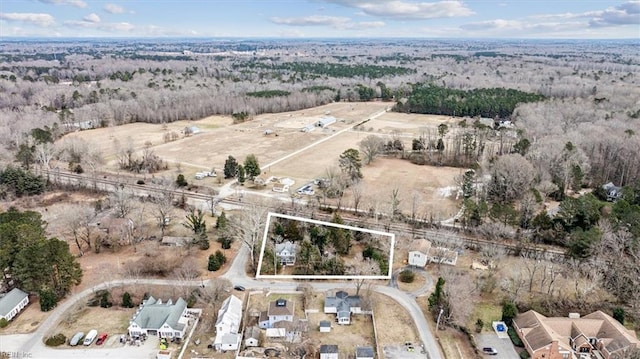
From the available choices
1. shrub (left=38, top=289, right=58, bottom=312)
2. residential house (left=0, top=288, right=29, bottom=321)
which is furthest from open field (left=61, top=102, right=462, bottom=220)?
Result: residential house (left=0, top=288, right=29, bottom=321)

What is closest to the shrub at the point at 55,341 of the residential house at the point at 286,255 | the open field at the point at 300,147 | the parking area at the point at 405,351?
the residential house at the point at 286,255

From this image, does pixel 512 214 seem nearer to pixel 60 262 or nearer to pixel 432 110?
pixel 60 262

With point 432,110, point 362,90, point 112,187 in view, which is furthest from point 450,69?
point 112,187

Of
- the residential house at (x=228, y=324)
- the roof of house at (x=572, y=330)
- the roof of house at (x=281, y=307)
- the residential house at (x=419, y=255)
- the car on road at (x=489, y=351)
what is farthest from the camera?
the residential house at (x=419, y=255)

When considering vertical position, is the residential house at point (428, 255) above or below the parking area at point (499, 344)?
above

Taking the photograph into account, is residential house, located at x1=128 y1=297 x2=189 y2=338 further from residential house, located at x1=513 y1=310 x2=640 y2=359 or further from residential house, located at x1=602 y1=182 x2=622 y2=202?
residential house, located at x1=602 y1=182 x2=622 y2=202

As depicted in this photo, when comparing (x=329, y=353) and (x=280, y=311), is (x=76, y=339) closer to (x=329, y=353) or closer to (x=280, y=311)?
(x=280, y=311)

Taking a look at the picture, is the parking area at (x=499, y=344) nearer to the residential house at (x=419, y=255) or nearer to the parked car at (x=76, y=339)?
the residential house at (x=419, y=255)
